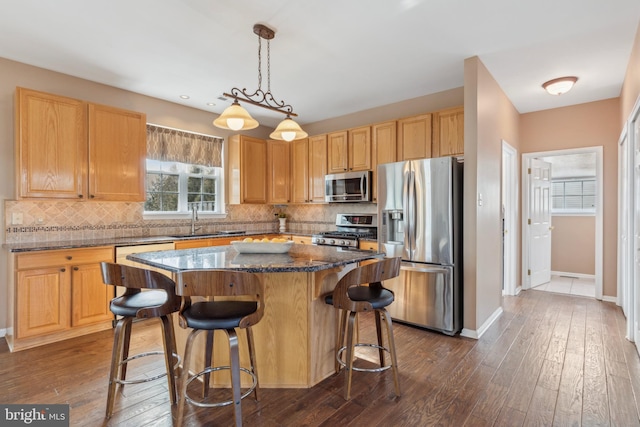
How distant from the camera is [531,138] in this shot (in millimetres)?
5062

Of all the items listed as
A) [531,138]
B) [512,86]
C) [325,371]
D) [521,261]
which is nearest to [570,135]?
[531,138]

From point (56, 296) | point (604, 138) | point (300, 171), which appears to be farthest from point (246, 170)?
point (604, 138)

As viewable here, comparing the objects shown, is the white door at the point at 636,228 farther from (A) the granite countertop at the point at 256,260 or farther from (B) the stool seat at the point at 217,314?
(B) the stool seat at the point at 217,314

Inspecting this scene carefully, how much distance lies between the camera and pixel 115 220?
4047 mm

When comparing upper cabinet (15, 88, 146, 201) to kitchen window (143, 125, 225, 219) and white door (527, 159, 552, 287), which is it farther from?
white door (527, 159, 552, 287)

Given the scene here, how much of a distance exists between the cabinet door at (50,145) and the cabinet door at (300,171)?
289 centimetres

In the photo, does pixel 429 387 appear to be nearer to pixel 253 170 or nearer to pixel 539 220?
pixel 253 170

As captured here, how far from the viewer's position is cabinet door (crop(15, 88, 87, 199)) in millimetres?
3127

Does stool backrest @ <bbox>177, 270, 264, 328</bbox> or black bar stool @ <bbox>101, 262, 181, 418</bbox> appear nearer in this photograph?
stool backrest @ <bbox>177, 270, 264, 328</bbox>

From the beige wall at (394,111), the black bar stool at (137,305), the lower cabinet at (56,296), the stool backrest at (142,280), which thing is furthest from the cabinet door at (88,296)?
the beige wall at (394,111)

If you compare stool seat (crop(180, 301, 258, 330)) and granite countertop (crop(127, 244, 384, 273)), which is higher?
granite countertop (crop(127, 244, 384, 273))

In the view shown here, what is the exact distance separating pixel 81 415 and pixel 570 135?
6158 mm

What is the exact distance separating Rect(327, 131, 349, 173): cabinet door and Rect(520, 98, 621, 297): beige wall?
2998 millimetres

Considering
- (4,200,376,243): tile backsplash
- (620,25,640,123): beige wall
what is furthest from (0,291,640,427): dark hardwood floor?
(620,25,640,123): beige wall
